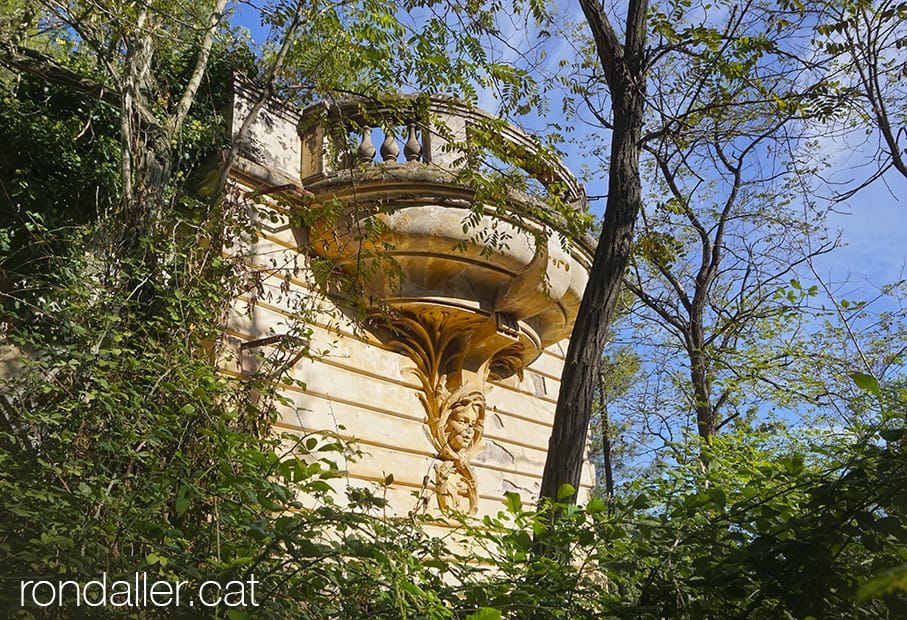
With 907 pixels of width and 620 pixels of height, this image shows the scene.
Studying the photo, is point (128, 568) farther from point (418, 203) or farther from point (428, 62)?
point (418, 203)

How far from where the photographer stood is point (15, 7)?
27.9ft

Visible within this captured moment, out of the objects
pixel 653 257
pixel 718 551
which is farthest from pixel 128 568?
A: pixel 653 257

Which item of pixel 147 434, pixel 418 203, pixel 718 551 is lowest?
pixel 718 551

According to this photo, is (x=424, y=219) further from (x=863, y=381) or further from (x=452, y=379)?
(x=863, y=381)

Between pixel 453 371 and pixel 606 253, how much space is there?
322 cm

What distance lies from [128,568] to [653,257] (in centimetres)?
718

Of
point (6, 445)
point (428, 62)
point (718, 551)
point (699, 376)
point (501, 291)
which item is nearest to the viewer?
point (718, 551)

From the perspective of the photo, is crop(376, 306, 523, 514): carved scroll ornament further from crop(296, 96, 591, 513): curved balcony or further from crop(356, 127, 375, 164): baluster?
crop(356, 127, 375, 164): baluster

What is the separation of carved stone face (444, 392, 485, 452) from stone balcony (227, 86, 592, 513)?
0.01 meters

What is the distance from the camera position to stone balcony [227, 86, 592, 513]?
703 centimetres

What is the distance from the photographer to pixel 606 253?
5.14 metres

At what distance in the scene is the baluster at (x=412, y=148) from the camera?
7605mm

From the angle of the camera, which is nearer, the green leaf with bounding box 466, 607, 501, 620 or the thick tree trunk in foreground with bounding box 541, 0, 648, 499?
the green leaf with bounding box 466, 607, 501, 620

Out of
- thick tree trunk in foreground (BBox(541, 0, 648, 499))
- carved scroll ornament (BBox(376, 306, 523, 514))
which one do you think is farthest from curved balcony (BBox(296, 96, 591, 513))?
thick tree trunk in foreground (BBox(541, 0, 648, 499))
